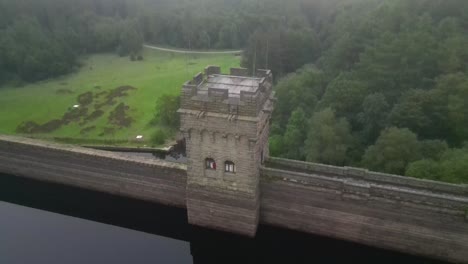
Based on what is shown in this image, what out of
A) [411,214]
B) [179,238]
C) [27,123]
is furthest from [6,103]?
[411,214]

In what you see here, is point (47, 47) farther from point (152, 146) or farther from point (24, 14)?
point (152, 146)

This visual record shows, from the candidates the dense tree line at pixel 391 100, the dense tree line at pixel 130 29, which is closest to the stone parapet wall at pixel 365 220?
the dense tree line at pixel 391 100

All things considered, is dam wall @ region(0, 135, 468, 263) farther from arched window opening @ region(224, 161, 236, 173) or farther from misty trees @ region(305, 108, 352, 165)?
misty trees @ region(305, 108, 352, 165)

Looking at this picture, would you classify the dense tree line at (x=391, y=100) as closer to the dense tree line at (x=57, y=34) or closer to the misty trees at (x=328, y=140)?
the misty trees at (x=328, y=140)

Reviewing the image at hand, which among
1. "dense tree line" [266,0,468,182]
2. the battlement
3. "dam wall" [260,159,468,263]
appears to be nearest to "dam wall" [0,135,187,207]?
the battlement

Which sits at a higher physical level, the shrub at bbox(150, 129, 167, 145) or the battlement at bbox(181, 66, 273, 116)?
the battlement at bbox(181, 66, 273, 116)

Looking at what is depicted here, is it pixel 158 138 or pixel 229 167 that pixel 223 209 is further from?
pixel 158 138
